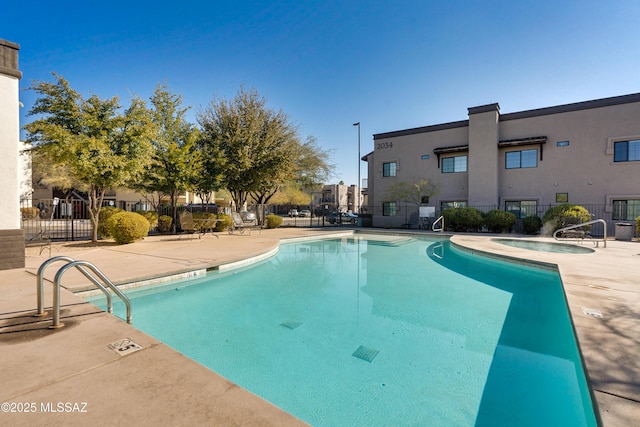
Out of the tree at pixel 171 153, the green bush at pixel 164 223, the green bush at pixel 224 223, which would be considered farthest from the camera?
the green bush at pixel 224 223

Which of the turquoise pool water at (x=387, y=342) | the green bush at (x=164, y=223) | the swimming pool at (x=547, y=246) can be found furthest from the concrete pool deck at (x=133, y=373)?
the green bush at (x=164, y=223)

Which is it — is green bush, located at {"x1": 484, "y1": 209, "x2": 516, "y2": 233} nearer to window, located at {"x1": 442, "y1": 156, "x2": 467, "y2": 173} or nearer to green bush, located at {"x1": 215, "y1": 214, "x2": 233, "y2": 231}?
window, located at {"x1": 442, "y1": 156, "x2": 467, "y2": 173}

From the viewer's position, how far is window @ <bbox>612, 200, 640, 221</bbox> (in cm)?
1541

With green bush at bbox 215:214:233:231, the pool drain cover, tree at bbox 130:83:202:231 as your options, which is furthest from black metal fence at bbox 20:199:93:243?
the pool drain cover

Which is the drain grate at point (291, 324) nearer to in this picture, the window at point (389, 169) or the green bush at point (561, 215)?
the green bush at point (561, 215)

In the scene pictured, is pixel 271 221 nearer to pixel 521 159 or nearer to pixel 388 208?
pixel 388 208

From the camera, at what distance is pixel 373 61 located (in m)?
14.9

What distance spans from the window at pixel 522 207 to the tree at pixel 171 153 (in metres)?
18.2

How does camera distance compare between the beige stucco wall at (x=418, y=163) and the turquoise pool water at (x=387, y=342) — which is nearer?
the turquoise pool water at (x=387, y=342)

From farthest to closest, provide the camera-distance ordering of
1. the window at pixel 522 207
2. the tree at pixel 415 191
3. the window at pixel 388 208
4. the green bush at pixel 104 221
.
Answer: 1. the window at pixel 388 208
2. the tree at pixel 415 191
3. the window at pixel 522 207
4. the green bush at pixel 104 221

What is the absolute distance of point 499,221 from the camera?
1650 cm

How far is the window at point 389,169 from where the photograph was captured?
23.2m

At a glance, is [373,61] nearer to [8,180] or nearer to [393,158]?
[393,158]

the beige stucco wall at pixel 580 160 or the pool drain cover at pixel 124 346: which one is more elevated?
the beige stucco wall at pixel 580 160
